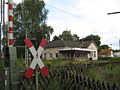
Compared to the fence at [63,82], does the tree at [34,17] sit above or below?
above

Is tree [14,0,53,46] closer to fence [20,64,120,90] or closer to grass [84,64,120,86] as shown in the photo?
grass [84,64,120,86]

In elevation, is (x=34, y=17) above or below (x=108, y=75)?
above

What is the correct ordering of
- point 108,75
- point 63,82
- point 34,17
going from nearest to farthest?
point 63,82 → point 108,75 → point 34,17

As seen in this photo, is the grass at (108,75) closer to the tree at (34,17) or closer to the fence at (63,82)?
the fence at (63,82)

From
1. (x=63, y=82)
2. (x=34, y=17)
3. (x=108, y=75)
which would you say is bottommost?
(x=108, y=75)

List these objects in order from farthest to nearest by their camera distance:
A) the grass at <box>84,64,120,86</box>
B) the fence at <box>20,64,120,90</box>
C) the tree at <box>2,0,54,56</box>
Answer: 1. the tree at <box>2,0,54,56</box>
2. the grass at <box>84,64,120,86</box>
3. the fence at <box>20,64,120,90</box>

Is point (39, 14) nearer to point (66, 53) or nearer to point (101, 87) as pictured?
point (66, 53)

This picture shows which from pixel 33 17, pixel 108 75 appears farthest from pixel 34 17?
pixel 108 75

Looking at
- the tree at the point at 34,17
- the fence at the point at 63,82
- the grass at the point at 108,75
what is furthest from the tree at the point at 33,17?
the fence at the point at 63,82

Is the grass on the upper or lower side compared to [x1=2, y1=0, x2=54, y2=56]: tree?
lower

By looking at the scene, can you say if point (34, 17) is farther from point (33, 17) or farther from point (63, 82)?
point (63, 82)

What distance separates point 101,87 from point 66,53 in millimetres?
41493

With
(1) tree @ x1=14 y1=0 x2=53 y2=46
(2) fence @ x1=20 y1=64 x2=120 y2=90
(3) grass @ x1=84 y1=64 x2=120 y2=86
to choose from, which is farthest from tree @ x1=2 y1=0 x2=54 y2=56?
(2) fence @ x1=20 y1=64 x2=120 y2=90

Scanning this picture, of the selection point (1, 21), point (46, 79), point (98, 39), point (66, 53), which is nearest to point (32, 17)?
point (66, 53)
